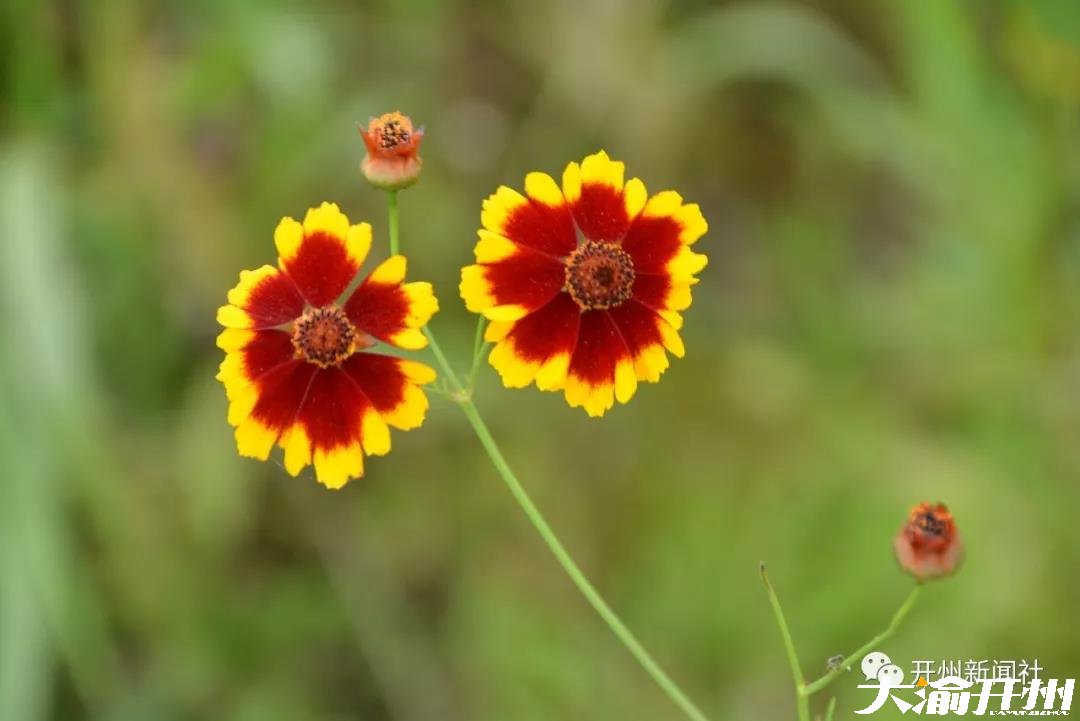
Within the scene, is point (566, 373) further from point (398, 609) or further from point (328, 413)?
point (398, 609)

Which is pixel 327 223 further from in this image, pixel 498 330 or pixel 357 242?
pixel 498 330

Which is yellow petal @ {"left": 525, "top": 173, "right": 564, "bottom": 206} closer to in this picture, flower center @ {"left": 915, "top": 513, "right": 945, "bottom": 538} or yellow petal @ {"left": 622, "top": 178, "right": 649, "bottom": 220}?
yellow petal @ {"left": 622, "top": 178, "right": 649, "bottom": 220}

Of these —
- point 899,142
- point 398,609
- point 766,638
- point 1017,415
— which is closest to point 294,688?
point 398,609

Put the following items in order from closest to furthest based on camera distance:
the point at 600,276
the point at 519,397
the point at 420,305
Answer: the point at 420,305 → the point at 600,276 → the point at 519,397

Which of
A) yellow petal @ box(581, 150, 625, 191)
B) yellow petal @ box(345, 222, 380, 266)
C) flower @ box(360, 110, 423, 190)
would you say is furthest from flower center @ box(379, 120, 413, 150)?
yellow petal @ box(581, 150, 625, 191)

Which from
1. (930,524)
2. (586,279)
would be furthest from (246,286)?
(930,524)
